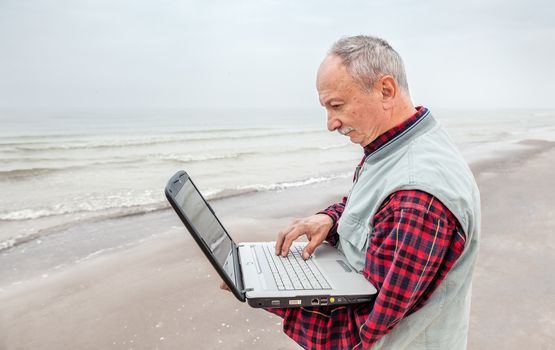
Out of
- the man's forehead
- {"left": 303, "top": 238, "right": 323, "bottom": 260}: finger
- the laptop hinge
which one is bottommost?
the laptop hinge

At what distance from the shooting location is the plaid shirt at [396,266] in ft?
3.57

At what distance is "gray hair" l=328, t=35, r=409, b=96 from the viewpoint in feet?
4.28

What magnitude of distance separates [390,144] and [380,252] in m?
0.34

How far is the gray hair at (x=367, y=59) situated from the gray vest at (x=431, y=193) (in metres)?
0.18

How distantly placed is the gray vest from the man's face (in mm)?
86

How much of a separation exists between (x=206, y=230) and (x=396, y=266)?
31.9 inches

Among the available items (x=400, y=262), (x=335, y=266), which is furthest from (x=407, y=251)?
(x=335, y=266)

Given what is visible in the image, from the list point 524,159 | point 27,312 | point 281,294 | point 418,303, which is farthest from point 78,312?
point 524,159

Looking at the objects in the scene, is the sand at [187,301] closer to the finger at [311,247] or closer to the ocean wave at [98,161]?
the finger at [311,247]

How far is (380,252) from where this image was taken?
1175mm

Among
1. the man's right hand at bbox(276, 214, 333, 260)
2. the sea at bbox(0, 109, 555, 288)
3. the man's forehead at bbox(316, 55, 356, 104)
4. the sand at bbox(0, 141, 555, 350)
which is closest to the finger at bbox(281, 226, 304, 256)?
the man's right hand at bbox(276, 214, 333, 260)

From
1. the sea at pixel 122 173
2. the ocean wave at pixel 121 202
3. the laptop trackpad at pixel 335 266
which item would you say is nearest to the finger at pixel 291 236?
the laptop trackpad at pixel 335 266

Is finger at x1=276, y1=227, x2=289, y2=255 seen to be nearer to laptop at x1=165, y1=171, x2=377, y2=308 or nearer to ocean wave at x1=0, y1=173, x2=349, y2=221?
laptop at x1=165, y1=171, x2=377, y2=308

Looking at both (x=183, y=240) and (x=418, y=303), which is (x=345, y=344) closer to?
(x=418, y=303)
